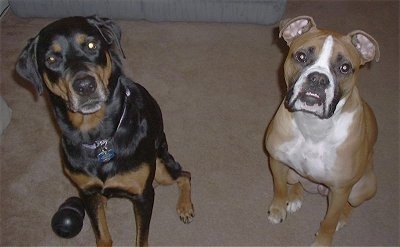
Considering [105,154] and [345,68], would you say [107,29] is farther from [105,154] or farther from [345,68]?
[345,68]

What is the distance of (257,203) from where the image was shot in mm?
3502

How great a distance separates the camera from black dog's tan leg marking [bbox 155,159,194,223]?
3.34 metres

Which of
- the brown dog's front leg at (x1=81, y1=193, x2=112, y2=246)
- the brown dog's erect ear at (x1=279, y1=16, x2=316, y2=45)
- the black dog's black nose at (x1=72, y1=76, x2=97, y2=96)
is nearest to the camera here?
the black dog's black nose at (x1=72, y1=76, x2=97, y2=96)

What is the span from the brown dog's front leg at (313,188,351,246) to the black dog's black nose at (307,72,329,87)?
0.74 meters

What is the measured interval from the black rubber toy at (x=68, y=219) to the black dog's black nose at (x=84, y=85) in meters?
1.14

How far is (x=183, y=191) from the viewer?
343 centimetres

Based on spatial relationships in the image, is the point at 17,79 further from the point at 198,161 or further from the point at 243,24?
the point at 243,24

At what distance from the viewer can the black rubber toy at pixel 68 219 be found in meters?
3.18

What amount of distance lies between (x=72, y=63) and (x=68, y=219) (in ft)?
3.99

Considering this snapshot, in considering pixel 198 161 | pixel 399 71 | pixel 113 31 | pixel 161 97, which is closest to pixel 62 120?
pixel 113 31

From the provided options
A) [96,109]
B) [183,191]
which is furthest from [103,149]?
[183,191]

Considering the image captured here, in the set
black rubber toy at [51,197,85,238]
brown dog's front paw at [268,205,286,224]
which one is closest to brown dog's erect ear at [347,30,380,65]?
brown dog's front paw at [268,205,286,224]

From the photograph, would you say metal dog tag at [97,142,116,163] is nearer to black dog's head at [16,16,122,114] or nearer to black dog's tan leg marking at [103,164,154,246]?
black dog's tan leg marking at [103,164,154,246]

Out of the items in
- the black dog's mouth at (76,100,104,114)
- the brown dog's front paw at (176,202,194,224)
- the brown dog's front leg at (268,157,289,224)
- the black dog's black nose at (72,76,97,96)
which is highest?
the black dog's black nose at (72,76,97,96)
